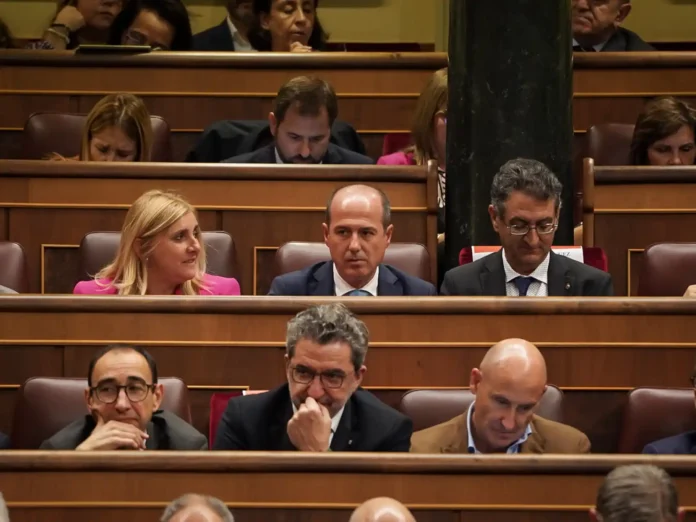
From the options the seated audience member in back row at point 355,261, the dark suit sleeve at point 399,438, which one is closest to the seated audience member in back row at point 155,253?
the seated audience member in back row at point 355,261

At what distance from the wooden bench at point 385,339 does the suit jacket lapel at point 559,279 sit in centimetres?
24

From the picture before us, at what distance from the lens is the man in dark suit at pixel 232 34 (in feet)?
14.4

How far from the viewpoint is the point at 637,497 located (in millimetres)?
2018

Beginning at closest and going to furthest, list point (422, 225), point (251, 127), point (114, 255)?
1. point (114, 255)
2. point (422, 225)
3. point (251, 127)

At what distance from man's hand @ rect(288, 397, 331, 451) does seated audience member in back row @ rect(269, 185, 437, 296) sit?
57 centimetres

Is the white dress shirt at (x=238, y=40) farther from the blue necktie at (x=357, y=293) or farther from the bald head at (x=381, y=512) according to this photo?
the bald head at (x=381, y=512)

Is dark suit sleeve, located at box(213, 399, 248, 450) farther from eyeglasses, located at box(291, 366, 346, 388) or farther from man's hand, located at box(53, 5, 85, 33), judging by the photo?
man's hand, located at box(53, 5, 85, 33)

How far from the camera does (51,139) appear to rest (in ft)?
12.3

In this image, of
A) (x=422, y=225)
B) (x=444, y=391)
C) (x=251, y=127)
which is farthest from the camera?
(x=251, y=127)

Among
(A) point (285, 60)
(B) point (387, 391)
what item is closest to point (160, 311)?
(B) point (387, 391)

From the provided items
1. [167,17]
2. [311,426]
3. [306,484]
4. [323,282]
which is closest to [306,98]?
[323,282]

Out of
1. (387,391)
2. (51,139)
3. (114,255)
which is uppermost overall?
(51,139)

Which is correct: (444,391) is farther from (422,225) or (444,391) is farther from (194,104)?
(194,104)

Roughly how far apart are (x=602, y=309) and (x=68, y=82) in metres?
1.75
